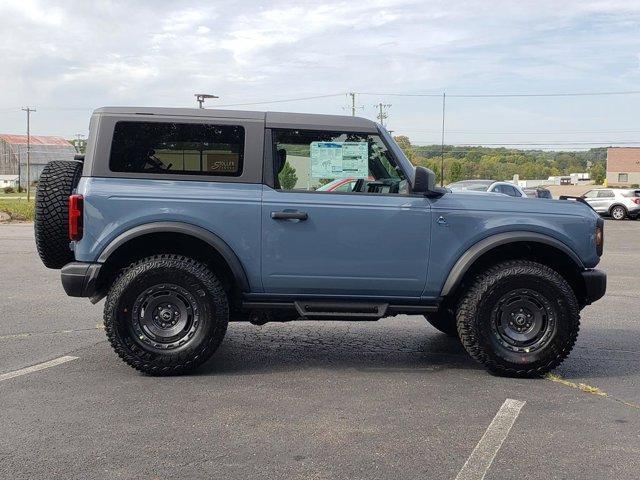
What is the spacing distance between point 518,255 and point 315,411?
2.17 metres

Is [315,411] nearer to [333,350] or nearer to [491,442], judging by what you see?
[491,442]

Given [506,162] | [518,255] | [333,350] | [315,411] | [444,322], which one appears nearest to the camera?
[315,411]

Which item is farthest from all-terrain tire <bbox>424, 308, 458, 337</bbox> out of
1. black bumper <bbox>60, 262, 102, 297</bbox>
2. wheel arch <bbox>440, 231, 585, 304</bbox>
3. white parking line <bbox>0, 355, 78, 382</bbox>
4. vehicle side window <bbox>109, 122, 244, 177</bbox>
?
white parking line <bbox>0, 355, 78, 382</bbox>

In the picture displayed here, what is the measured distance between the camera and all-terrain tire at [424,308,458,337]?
6.30m

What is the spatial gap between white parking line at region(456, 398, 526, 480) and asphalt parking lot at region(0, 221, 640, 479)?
0.04ft

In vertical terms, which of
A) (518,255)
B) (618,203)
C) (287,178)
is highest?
(287,178)

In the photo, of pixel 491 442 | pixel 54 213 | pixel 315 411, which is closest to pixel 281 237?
pixel 315 411

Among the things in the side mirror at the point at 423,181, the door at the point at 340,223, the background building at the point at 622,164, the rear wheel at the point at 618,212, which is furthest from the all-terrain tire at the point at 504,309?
the background building at the point at 622,164

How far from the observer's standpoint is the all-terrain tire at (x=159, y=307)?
4.93 metres

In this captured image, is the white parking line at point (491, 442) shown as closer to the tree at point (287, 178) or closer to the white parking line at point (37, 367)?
the tree at point (287, 178)

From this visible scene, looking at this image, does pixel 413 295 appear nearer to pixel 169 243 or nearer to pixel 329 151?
pixel 329 151

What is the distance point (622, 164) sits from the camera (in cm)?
10662

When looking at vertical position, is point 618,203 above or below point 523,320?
above

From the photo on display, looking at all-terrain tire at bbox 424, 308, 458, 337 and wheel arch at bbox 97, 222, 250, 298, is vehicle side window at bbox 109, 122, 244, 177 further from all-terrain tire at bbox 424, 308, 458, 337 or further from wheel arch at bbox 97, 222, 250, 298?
all-terrain tire at bbox 424, 308, 458, 337
